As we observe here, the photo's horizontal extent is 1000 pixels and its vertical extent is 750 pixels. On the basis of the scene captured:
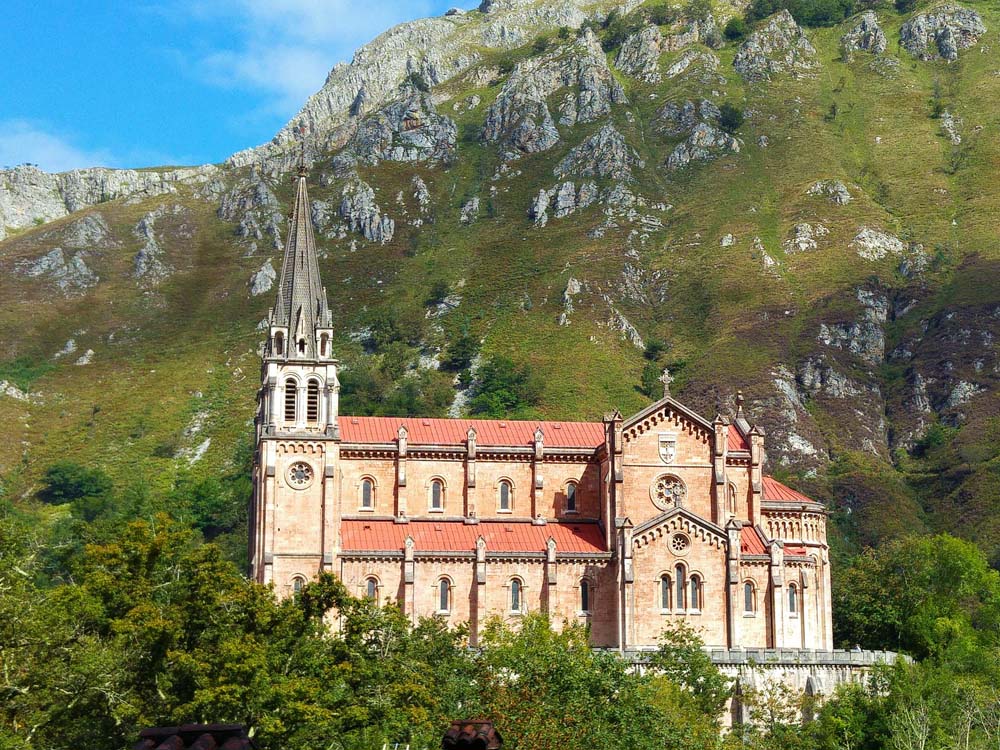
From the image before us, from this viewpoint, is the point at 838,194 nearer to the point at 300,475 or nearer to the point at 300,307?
the point at 300,307

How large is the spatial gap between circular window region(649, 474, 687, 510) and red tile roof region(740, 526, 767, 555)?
4242 mm

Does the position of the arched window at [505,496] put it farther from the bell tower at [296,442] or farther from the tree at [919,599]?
the tree at [919,599]

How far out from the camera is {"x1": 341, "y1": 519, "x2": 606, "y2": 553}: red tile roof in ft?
280

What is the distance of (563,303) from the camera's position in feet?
594

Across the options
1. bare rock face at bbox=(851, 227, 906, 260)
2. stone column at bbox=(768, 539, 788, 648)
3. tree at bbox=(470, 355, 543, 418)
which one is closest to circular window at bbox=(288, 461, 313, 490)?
stone column at bbox=(768, 539, 788, 648)

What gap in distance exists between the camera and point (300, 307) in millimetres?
91875

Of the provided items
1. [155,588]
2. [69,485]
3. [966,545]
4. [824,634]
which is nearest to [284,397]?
[155,588]

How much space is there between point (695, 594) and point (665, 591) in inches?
70.2

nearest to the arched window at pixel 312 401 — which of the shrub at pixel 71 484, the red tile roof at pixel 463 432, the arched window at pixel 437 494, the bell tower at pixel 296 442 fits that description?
the bell tower at pixel 296 442

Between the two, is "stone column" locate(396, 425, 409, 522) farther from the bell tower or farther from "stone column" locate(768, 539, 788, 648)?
"stone column" locate(768, 539, 788, 648)

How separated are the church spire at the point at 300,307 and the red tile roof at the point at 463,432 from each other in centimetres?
521

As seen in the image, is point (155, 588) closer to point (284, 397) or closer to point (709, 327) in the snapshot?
point (284, 397)

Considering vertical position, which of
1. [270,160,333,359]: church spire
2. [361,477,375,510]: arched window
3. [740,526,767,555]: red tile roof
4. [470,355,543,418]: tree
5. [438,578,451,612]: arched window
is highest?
[470,355,543,418]: tree

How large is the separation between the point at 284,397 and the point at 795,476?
77.5 metres
